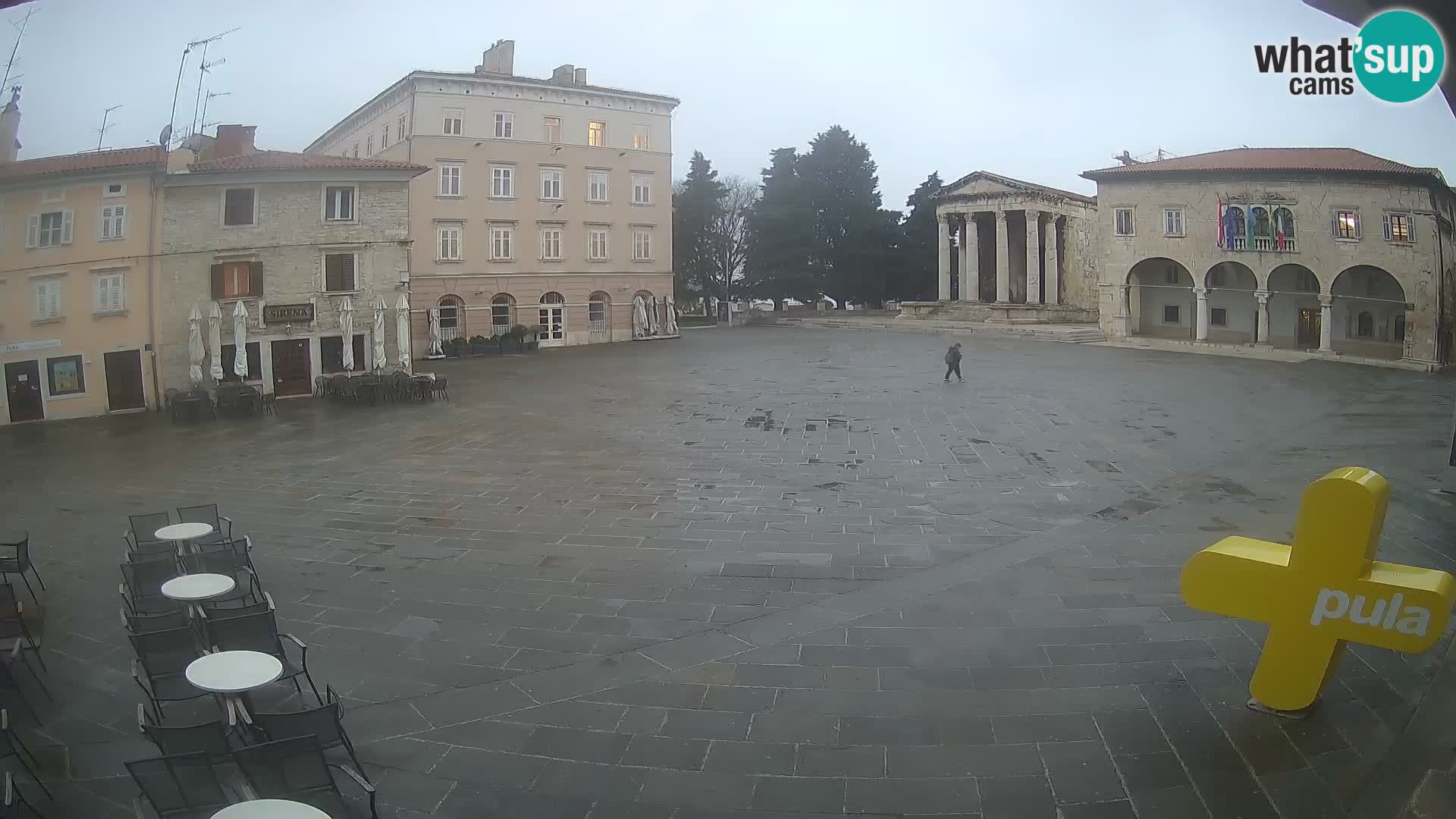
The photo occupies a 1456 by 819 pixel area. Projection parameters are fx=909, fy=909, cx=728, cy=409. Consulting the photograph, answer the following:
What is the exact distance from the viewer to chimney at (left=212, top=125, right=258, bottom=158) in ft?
38.6

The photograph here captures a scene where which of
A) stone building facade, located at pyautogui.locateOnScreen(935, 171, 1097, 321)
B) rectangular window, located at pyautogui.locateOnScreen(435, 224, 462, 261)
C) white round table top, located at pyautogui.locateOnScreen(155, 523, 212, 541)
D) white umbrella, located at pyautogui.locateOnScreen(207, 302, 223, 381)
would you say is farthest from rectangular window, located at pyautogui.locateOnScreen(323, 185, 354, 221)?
stone building facade, located at pyautogui.locateOnScreen(935, 171, 1097, 321)

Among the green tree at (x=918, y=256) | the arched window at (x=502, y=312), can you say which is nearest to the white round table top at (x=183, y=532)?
the arched window at (x=502, y=312)

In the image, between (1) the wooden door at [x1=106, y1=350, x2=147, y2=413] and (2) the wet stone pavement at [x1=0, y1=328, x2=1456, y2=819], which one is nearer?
(2) the wet stone pavement at [x1=0, y1=328, x2=1456, y2=819]

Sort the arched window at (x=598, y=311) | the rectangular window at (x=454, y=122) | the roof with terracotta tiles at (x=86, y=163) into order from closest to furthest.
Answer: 1. the roof with terracotta tiles at (x=86, y=163)
2. the rectangular window at (x=454, y=122)
3. the arched window at (x=598, y=311)

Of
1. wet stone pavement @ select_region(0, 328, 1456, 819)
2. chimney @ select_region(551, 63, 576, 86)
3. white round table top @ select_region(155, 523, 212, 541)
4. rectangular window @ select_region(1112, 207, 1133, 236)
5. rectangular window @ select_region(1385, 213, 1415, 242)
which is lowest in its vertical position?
wet stone pavement @ select_region(0, 328, 1456, 819)

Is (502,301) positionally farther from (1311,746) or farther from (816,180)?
(1311,746)

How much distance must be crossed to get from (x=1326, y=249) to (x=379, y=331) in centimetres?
1607

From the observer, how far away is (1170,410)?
17.1m

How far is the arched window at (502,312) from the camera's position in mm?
36281

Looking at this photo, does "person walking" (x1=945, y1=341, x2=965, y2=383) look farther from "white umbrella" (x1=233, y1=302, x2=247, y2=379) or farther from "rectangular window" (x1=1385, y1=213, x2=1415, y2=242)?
"white umbrella" (x1=233, y1=302, x2=247, y2=379)

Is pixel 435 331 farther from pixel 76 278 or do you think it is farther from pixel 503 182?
pixel 76 278

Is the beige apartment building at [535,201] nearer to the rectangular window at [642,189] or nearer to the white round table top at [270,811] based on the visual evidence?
the rectangular window at [642,189]

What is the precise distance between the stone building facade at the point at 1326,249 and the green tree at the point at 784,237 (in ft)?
113

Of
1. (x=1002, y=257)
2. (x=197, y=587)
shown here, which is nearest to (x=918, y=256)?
(x=1002, y=257)
